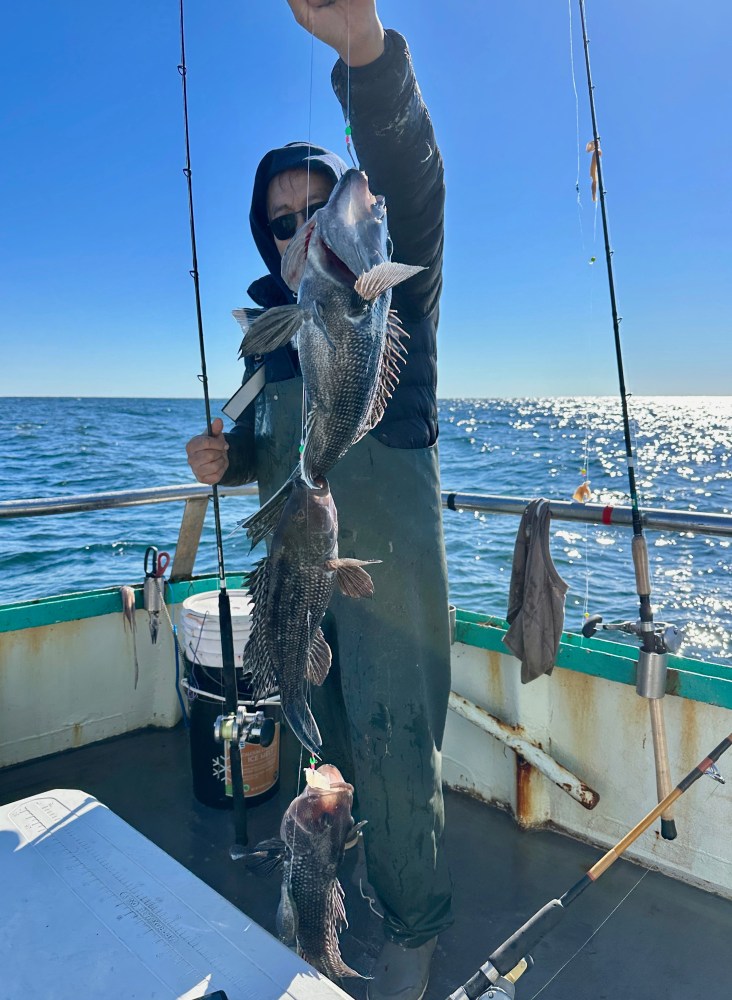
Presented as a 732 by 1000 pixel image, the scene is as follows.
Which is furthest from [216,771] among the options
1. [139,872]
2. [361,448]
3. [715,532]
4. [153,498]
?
[715,532]

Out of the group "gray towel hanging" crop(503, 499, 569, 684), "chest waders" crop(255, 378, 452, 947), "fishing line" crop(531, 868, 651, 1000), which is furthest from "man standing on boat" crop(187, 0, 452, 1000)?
"gray towel hanging" crop(503, 499, 569, 684)

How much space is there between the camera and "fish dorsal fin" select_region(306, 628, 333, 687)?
67.9 inches

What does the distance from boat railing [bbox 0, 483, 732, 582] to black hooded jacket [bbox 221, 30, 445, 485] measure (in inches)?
47.7

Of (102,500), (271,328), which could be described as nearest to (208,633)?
(102,500)

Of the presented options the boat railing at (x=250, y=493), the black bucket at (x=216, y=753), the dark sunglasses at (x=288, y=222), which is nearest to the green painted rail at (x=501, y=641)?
the boat railing at (x=250, y=493)

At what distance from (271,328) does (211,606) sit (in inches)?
99.3

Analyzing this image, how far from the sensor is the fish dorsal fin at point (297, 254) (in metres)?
1.47

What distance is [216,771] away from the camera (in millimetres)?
3639

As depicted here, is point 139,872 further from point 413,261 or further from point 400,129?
point 400,129

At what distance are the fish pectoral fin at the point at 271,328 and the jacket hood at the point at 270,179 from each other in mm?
1033

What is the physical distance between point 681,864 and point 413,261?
291 cm

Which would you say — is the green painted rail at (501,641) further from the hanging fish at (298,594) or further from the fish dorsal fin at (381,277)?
the fish dorsal fin at (381,277)

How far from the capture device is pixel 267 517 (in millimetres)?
1589

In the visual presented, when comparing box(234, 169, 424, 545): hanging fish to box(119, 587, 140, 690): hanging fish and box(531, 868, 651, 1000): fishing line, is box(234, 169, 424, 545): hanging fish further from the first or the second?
box(119, 587, 140, 690): hanging fish
